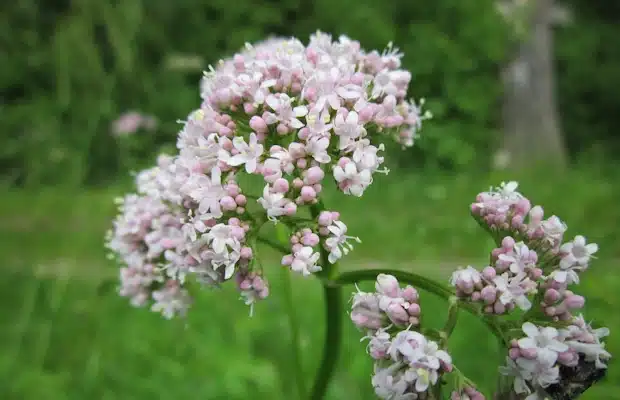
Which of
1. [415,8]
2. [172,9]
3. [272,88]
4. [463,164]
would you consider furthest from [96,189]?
[272,88]

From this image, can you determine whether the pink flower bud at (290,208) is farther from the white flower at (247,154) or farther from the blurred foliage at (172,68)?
the blurred foliage at (172,68)

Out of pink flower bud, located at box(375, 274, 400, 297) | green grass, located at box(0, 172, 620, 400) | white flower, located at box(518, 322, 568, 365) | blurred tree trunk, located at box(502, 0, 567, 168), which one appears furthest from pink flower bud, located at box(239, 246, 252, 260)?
blurred tree trunk, located at box(502, 0, 567, 168)

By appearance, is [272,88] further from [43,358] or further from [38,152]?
[38,152]

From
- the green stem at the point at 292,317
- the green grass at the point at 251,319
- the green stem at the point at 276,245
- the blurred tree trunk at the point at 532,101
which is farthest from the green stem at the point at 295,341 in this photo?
the blurred tree trunk at the point at 532,101

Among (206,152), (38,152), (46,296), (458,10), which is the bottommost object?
(206,152)

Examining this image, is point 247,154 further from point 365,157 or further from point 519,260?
point 519,260

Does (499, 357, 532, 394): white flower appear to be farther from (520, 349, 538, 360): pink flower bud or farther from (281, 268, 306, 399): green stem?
(281, 268, 306, 399): green stem

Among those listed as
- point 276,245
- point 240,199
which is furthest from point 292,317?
point 240,199
